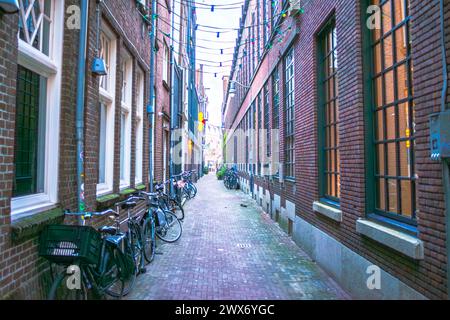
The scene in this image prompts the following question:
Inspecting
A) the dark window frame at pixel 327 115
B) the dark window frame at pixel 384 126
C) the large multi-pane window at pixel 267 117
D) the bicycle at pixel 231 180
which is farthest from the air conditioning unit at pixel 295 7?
the bicycle at pixel 231 180

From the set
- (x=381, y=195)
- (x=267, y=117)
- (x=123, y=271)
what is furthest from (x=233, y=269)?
(x=267, y=117)

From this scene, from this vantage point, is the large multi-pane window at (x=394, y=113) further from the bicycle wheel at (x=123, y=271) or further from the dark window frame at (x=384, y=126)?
the bicycle wheel at (x=123, y=271)

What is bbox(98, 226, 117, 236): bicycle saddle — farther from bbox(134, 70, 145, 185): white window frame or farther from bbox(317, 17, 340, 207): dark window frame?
bbox(134, 70, 145, 185): white window frame

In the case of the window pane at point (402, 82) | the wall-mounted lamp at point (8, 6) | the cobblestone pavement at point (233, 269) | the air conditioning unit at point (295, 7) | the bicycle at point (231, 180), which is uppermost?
the air conditioning unit at point (295, 7)

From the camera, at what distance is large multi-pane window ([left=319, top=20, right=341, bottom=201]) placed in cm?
582

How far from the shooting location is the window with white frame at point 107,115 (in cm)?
555

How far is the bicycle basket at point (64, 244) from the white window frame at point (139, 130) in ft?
16.2

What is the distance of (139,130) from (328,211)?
16.0 ft

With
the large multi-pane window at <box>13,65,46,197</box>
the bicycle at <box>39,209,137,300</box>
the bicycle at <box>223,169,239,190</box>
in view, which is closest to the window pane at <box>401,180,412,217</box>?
the bicycle at <box>39,209,137,300</box>

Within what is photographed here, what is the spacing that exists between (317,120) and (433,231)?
3.82 metres

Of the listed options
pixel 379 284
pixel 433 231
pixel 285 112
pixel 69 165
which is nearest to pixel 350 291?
pixel 379 284

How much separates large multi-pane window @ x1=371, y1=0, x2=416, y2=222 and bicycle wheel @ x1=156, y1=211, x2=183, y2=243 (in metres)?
4.70

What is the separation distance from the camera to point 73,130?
405cm
